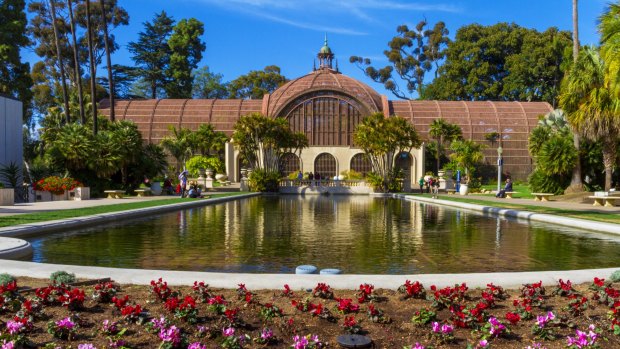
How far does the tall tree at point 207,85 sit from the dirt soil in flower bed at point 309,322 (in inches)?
3627

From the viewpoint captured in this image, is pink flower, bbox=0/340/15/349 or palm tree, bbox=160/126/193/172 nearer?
pink flower, bbox=0/340/15/349

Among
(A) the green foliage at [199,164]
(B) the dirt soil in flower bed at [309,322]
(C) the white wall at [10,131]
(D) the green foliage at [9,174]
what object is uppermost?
(C) the white wall at [10,131]

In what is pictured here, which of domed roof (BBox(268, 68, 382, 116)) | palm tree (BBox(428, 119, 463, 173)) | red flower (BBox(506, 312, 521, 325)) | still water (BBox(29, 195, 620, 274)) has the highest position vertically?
domed roof (BBox(268, 68, 382, 116))

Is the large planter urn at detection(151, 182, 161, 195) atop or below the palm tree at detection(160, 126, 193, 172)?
below

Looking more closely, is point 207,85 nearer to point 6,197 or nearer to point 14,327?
point 6,197

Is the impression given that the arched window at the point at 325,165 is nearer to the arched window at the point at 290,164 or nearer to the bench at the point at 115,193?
the arched window at the point at 290,164

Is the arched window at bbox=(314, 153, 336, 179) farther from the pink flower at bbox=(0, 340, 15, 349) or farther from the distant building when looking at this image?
the pink flower at bbox=(0, 340, 15, 349)

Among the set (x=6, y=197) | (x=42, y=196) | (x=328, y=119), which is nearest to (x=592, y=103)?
(x=6, y=197)

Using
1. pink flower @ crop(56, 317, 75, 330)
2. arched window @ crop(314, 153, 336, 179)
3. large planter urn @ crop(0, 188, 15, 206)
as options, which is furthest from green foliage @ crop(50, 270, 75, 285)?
arched window @ crop(314, 153, 336, 179)

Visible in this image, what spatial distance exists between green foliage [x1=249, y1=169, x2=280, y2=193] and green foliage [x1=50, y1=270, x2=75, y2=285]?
37.0 m

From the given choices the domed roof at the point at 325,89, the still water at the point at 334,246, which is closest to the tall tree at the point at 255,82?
the domed roof at the point at 325,89

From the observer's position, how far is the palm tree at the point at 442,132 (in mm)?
57812

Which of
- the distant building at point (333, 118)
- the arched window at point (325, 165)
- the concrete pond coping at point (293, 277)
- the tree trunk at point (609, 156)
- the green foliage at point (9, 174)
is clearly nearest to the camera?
the concrete pond coping at point (293, 277)

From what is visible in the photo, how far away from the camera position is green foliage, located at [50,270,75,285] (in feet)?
22.8
